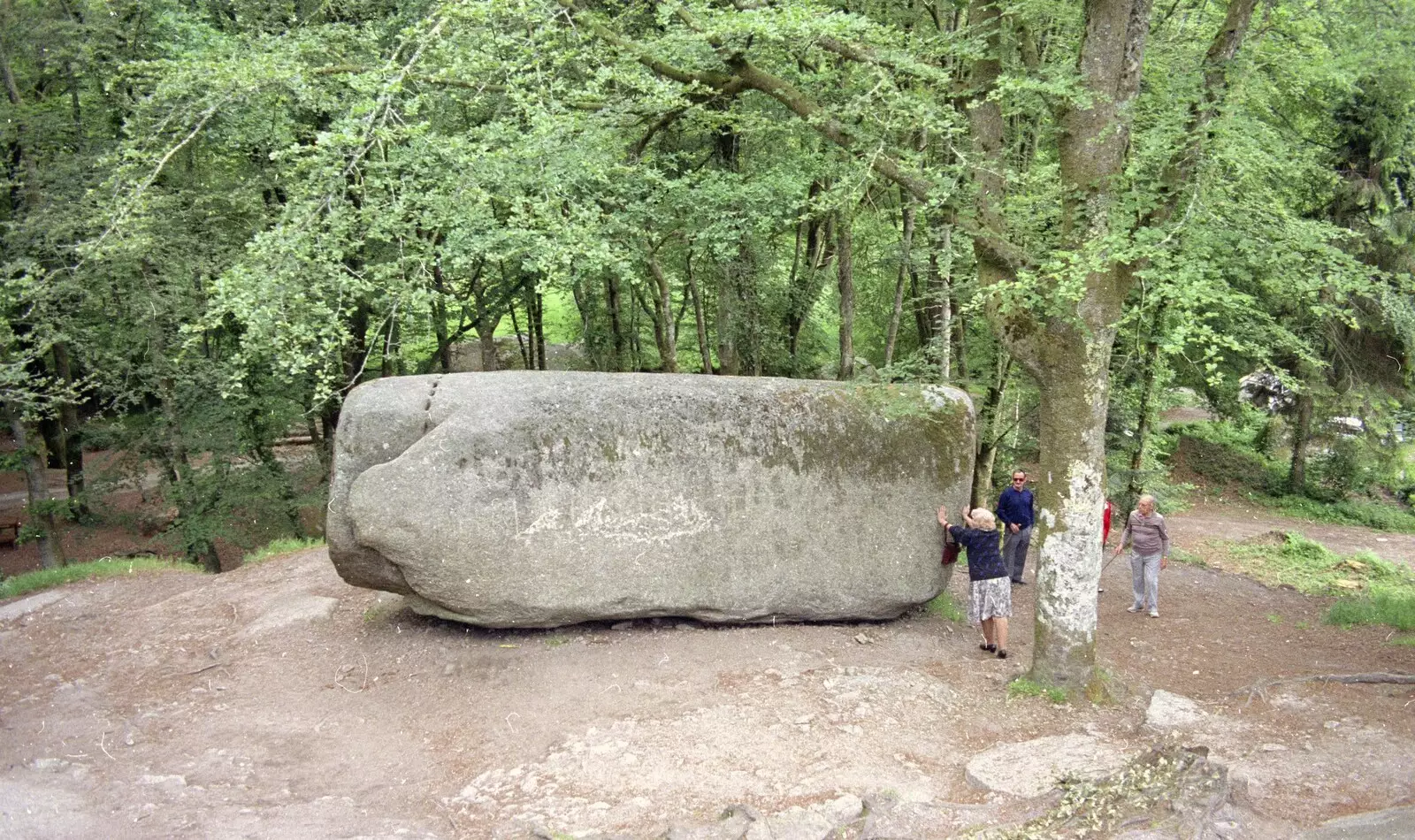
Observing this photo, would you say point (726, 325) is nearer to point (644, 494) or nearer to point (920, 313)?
point (920, 313)

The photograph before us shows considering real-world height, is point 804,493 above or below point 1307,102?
below

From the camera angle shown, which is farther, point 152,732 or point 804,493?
point 804,493

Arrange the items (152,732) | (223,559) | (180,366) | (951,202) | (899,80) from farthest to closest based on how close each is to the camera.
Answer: (223,559)
(180,366)
(899,80)
(951,202)
(152,732)

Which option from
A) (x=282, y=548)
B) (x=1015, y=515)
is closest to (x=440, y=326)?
(x=282, y=548)

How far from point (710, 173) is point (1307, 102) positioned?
9.92 meters

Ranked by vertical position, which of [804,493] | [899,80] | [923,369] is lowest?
[804,493]

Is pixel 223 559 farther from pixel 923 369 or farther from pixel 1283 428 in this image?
pixel 1283 428

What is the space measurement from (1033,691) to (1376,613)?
5.25m

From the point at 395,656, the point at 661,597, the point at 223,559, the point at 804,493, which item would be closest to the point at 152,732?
the point at 395,656

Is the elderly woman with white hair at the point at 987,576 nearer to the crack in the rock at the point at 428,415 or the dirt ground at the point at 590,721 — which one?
the dirt ground at the point at 590,721

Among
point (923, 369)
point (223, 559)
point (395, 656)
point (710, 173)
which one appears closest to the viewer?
point (395, 656)

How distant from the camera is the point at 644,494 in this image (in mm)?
8750

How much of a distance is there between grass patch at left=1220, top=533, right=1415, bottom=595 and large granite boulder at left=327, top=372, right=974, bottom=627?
6725 mm

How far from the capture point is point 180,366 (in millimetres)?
13375
